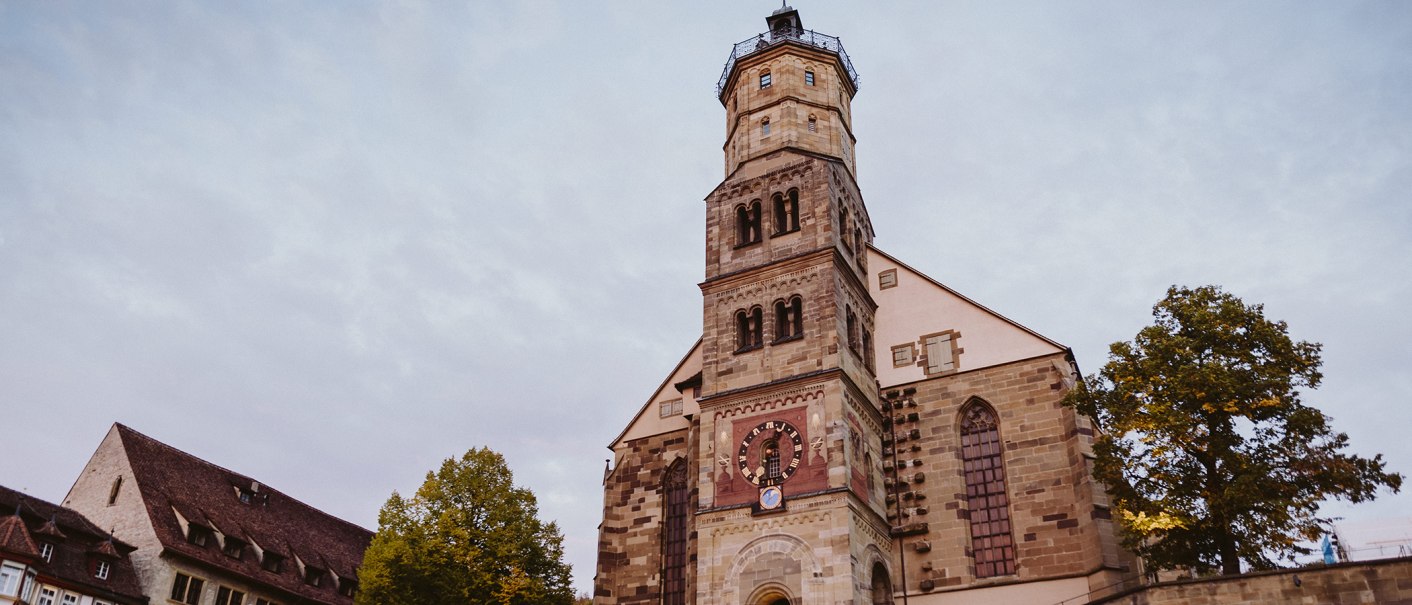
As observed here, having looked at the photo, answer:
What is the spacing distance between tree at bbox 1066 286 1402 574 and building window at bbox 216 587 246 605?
36.1m

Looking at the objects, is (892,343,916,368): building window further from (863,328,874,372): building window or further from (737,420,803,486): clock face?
(737,420,803,486): clock face

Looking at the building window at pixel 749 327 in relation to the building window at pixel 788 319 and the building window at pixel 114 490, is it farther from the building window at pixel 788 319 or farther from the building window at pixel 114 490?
the building window at pixel 114 490

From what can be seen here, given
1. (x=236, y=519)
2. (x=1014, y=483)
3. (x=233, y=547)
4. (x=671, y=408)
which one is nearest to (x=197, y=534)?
(x=233, y=547)

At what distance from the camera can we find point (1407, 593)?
23359 millimetres

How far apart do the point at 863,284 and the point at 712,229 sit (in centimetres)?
631

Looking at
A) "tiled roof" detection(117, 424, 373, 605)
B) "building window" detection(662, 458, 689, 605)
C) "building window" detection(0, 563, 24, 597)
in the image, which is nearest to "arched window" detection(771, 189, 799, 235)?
"building window" detection(662, 458, 689, 605)

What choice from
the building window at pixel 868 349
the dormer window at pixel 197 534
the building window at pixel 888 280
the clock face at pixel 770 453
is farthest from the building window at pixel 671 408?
the dormer window at pixel 197 534

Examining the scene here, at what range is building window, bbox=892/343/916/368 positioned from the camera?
37.3 m

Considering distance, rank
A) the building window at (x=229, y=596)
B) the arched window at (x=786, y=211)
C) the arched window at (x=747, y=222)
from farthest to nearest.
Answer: the building window at (x=229, y=596) → the arched window at (x=747, y=222) → the arched window at (x=786, y=211)

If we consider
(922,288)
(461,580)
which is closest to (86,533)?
(461,580)

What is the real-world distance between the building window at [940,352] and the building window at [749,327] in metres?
6.33

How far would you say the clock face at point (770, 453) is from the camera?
106 ft

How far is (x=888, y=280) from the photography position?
130 feet

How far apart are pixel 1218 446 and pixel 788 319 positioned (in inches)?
560
